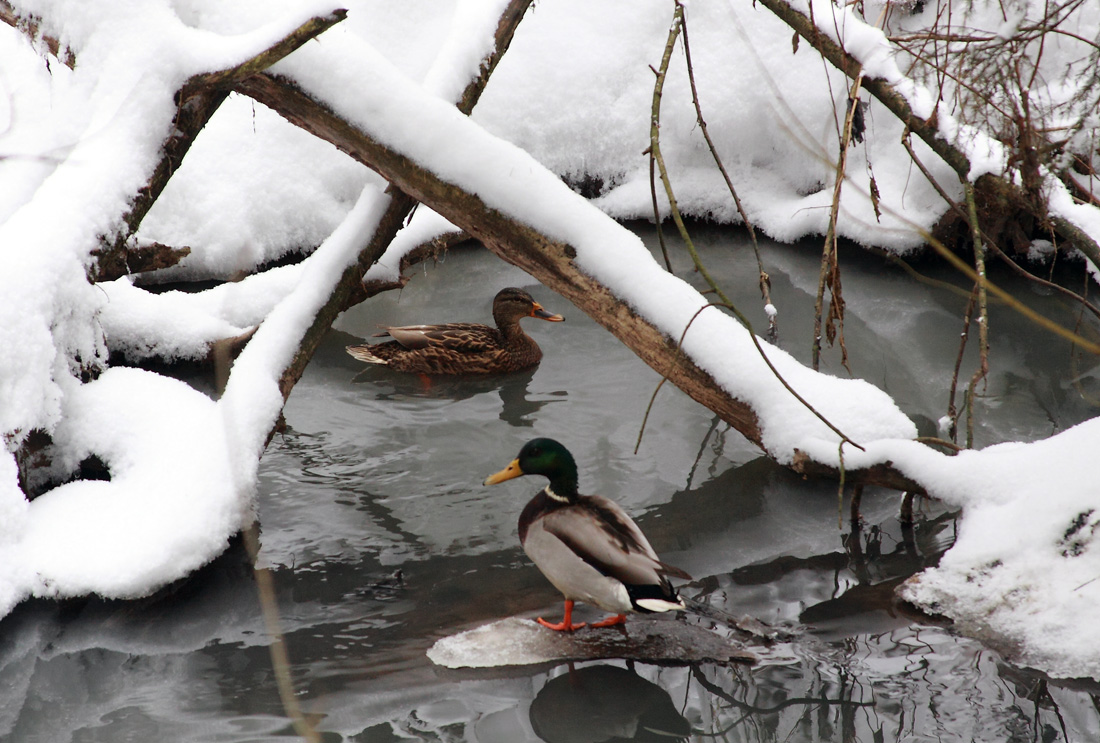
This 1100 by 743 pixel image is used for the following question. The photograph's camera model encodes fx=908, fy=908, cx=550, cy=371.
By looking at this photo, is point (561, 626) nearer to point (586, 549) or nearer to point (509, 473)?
point (586, 549)

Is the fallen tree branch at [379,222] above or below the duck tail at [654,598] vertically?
above

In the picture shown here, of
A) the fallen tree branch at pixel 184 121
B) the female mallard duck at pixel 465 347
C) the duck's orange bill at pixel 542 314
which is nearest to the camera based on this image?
the fallen tree branch at pixel 184 121

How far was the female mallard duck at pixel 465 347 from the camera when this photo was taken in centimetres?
520

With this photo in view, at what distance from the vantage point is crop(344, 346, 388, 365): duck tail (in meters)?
5.29

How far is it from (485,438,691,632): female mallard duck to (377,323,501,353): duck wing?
6.66ft

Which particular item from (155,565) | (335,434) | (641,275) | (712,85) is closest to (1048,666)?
(641,275)

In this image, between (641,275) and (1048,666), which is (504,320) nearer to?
(641,275)

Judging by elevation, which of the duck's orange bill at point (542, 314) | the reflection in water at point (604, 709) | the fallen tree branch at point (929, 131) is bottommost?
the reflection in water at point (604, 709)

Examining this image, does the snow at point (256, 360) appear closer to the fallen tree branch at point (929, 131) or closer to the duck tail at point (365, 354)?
the fallen tree branch at point (929, 131)

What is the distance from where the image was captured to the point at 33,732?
2598 millimetres

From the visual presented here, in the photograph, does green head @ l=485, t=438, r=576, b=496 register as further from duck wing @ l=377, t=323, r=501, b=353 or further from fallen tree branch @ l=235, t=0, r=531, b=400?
duck wing @ l=377, t=323, r=501, b=353

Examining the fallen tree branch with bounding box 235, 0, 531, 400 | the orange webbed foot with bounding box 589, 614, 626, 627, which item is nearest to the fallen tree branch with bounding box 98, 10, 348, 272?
the fallen tree branch with bounding box 235, 0, 531, 400

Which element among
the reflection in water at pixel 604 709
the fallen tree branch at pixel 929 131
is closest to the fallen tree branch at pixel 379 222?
the fallen tree branch at pixel 929 131

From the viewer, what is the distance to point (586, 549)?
291cm
